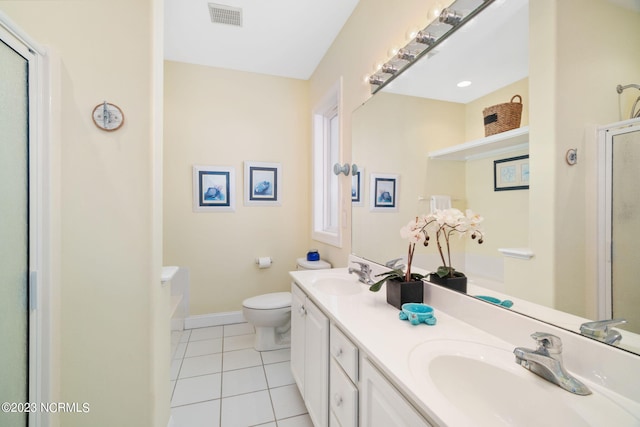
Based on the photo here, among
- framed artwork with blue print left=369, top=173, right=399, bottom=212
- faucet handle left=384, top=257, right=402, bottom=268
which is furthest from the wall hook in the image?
faucet handle left=384, top=257, right=402, bottom=268

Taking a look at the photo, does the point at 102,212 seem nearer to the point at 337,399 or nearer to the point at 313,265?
the point at 337,399

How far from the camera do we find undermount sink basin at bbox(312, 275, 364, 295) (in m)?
1.64

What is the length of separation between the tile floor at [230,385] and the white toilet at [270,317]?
81mm

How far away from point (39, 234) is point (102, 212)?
214mm

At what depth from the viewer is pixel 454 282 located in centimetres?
110

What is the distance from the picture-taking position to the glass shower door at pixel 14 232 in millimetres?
897

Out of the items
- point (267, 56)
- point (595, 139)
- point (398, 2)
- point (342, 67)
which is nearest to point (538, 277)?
point (595, 139)

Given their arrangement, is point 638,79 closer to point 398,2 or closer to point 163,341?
point 398,2

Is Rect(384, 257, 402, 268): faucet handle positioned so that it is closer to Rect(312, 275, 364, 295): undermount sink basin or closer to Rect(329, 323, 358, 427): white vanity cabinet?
Rect(312, 275, 364, 295): undermount sink basin

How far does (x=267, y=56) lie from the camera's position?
2596 mm

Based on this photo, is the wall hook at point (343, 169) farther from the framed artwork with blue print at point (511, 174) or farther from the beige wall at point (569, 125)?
the beige wall at point (569, 125)

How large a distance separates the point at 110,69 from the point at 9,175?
59cm

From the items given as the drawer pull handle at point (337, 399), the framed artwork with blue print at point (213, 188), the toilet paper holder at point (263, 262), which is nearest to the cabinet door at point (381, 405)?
the drawer pull handle at point (337, 399)

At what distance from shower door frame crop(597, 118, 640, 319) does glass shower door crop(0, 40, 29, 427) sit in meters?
1.88
